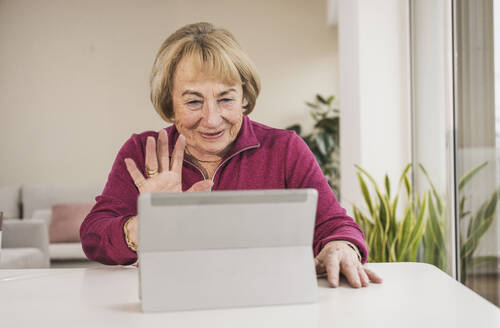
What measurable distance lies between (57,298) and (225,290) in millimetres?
305

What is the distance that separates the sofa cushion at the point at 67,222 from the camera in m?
4.85

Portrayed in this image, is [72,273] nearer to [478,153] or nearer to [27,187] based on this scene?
[478,153]

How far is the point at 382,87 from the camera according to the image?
352 centimetres

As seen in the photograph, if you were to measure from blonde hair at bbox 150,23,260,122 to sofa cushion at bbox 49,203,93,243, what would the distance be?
11.7ft

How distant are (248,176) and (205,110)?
0.21 m

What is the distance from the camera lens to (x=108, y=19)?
585 centimetres

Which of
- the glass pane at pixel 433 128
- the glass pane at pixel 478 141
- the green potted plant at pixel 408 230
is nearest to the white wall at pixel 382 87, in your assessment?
the glass pane at pixel 433 128

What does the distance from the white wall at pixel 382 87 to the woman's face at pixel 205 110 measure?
6.91ft

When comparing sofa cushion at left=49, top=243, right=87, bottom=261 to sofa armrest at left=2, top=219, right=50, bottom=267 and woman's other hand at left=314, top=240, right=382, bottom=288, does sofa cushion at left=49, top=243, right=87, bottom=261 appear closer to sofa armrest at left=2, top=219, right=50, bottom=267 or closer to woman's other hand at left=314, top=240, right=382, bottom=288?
sofa armrest at left=2, top=219, right=50, bottom=267

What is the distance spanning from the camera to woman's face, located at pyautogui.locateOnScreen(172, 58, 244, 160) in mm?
1466

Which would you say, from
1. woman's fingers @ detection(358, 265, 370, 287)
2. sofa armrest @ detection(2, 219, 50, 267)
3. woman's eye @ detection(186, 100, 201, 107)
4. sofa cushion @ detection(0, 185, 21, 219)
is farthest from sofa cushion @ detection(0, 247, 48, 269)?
woman's fingers @ detection(358, 265, 370, 287)

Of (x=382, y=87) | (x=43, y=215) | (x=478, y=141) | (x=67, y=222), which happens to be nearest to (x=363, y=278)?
(x=478, y=141)

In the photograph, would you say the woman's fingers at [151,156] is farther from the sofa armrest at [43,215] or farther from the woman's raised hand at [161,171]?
the sofa armrest at [43,215]

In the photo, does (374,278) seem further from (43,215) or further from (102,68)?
(102,68)
